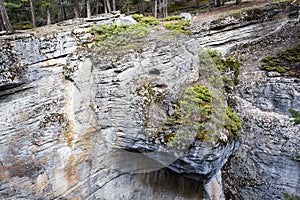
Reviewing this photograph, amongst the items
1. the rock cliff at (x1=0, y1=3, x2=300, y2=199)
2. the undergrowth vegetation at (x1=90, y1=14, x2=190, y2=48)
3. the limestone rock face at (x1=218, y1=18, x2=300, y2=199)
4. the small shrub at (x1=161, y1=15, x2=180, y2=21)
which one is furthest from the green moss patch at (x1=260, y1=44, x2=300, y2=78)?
the undergrowth vegetation at (x1=90, y1=14, x2=190, y2=48)

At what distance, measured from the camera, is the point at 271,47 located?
1158 centimetres

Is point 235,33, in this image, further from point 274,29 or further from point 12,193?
point 12,193

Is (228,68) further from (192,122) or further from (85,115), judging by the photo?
(85,115)

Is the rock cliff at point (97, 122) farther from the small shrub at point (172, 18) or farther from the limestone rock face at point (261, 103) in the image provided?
the small shrub at point (172, 18)

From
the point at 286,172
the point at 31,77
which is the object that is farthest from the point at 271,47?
the point at 31,77

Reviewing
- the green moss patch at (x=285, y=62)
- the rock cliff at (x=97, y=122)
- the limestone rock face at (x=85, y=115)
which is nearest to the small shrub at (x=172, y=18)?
the rock cliff at (x=97, y=122)

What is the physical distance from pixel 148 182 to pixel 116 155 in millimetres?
1970

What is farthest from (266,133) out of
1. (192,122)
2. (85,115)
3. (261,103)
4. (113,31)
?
(113,31)

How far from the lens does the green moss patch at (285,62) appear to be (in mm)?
10258

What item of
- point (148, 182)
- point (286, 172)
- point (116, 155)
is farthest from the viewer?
point (286, 172)

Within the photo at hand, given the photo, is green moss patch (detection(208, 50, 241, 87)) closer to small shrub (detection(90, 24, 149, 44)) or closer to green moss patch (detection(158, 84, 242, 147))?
green moss patch (detection(158, 84, 242, 147))

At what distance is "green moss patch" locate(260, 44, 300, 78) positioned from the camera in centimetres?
1026

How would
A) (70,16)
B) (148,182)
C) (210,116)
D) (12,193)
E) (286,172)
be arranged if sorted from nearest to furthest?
(12,193), (210,116), (148,182), (286,172), (70,16)

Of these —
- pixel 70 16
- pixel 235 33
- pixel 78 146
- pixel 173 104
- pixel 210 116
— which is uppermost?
pixel 70 16
